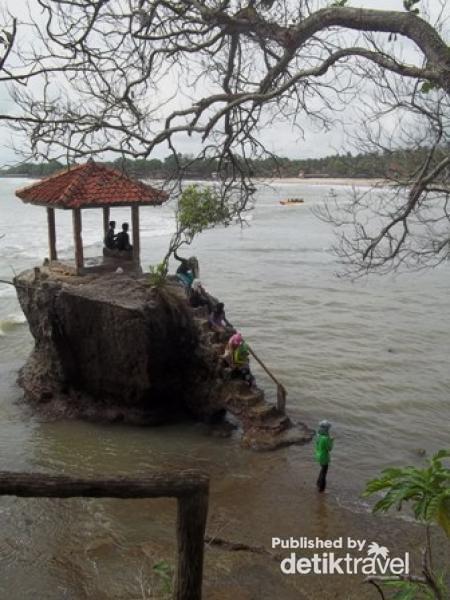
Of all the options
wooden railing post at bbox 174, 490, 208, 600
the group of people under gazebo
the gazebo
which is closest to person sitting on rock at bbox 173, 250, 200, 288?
the gazebo

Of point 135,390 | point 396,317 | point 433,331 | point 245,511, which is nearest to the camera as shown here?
point 245,511

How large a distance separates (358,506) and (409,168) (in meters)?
4.73

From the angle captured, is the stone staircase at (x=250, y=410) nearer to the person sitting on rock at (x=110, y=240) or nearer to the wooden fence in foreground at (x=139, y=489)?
the person sitting on rock at (x=110, y=240)

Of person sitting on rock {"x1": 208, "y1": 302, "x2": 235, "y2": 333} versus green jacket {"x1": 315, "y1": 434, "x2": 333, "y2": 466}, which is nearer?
green jacket {"x1": 315, "y1": 434, "x2": 333, "y2": 466}

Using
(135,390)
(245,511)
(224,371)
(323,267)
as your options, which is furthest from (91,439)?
(323,267)

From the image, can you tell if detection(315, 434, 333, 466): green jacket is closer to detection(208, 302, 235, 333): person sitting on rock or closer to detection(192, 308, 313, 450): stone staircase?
detection(192, 308, 313, 450): stone staircase

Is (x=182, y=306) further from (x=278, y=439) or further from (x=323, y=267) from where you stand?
(x=323, y=267)

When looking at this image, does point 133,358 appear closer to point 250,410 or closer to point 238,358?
point 238,358

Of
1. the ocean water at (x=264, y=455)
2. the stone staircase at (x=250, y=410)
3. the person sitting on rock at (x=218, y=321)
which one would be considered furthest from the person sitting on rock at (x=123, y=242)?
the ocean water at (x=264, y=455)

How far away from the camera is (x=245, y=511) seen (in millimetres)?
8289

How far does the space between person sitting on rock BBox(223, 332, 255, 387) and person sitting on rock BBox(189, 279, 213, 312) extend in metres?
1.16

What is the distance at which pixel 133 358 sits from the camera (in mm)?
10750

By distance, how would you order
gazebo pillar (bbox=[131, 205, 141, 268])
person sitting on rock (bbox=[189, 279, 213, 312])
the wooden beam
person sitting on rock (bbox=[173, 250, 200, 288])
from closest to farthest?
1. person sitting on rock (bbox=[189, 279, 213, 312])
2. person sitting on rock (bbox=[173, 250, 200, 288])
3. gazebo pillar (bbox=[131, 205, 141, 268])
4. the wooden beam

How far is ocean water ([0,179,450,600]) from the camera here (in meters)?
7.34
